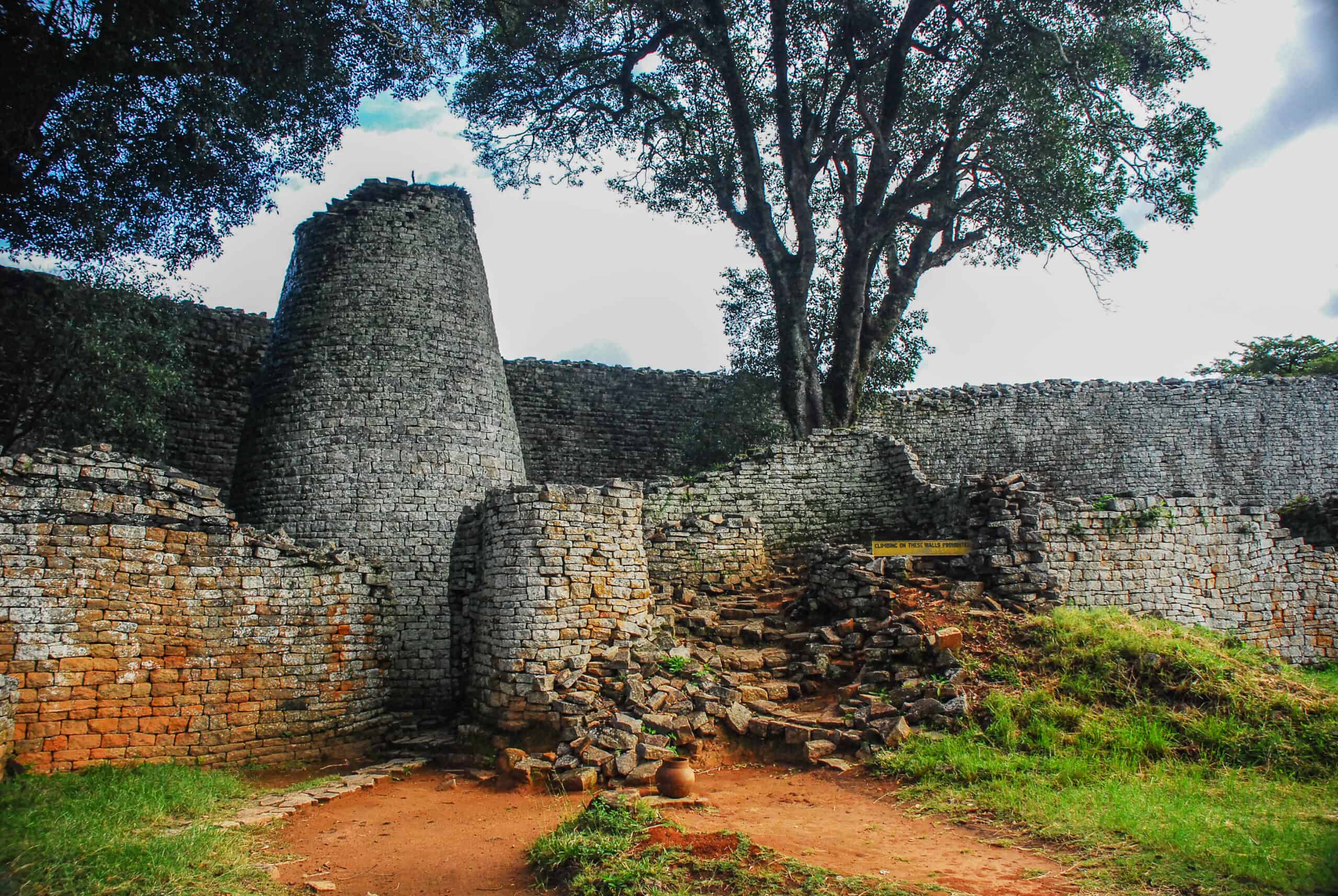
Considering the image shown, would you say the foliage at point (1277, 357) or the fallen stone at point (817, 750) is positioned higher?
the foliage at point (1277, 357)

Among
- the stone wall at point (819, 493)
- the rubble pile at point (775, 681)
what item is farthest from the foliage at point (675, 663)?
the stone wall at point (819, 493)

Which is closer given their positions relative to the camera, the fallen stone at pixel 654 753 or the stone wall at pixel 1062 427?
the fallen stone at pixel 654 753

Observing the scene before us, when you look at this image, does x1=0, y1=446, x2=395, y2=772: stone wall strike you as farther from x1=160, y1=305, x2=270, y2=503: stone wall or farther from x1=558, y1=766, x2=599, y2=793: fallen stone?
x1=160, y1=305, x2=270, y2=503: stone wall

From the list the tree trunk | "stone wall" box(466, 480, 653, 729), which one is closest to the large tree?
the tree trunk

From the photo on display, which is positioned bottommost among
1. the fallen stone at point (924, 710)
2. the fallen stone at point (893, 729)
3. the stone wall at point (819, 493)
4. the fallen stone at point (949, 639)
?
the fallen stone at point (893, 729)

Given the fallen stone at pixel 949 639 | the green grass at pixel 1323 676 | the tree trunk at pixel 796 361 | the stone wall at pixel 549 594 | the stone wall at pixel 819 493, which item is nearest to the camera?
the stone wall at pixel 549 594

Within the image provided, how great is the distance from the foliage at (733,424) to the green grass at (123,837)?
1151 centimetres

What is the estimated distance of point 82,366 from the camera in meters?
10.6

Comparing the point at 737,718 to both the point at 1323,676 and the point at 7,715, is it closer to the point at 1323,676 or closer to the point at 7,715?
the point at 7,715

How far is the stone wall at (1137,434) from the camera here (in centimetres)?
1822

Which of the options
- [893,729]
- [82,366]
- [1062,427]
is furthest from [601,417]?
[893,729]

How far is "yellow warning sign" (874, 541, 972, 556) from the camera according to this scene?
397 inches

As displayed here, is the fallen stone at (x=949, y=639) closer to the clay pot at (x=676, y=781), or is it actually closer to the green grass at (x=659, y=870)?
the clay pot at (x=676, y=781)

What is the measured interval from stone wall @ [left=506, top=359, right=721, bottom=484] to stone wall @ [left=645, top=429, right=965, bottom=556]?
457 cm
